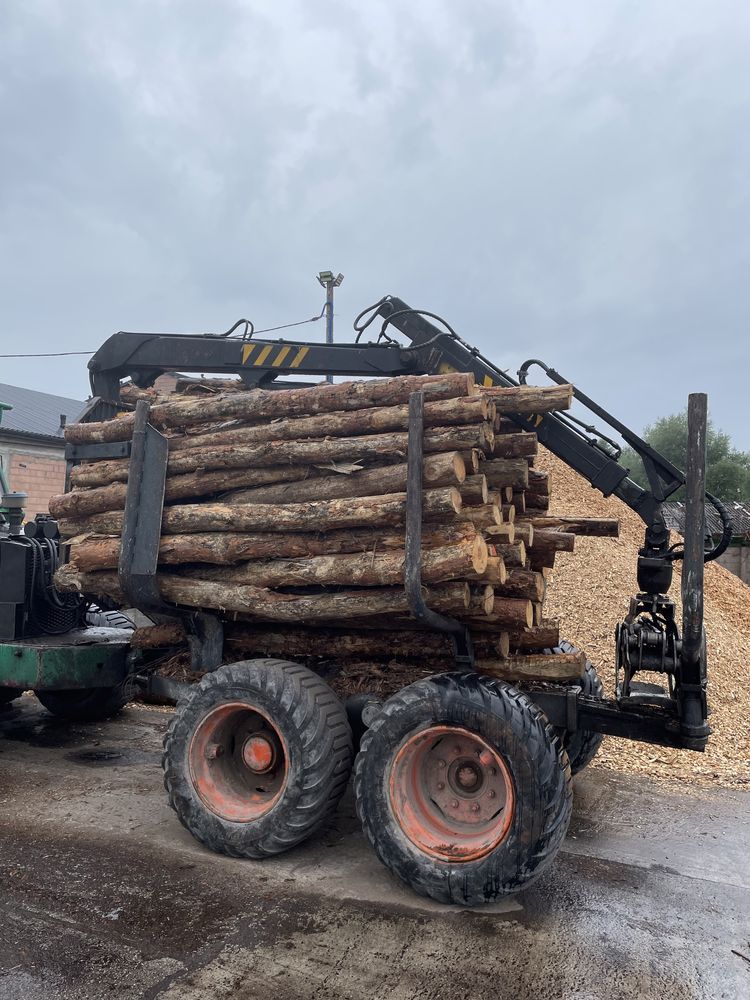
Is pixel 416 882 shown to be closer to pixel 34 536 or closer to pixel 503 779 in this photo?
pixel 503 779

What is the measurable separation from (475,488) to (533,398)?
761mm

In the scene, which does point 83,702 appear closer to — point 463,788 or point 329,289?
point 463,788

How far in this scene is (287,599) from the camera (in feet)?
16.6

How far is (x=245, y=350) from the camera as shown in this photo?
20.3ft

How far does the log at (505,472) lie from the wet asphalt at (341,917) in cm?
260

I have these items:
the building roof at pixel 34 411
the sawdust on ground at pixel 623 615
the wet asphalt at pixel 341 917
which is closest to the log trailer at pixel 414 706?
the wet asphalt at pixel 341 917

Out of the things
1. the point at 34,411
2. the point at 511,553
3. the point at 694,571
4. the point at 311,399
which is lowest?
the point at 694,571

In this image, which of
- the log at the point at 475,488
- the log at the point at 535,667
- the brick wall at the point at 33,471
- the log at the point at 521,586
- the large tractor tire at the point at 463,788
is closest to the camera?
the large tractor tire at the point at 463,788

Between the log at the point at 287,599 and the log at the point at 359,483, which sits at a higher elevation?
the log at the point at 359,483

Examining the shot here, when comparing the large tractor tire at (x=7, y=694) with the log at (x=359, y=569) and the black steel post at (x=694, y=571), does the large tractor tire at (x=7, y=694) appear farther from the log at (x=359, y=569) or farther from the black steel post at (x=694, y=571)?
the black steel post at (x=694, y=571)

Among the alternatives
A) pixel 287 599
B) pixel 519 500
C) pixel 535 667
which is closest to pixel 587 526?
pixel 519 500

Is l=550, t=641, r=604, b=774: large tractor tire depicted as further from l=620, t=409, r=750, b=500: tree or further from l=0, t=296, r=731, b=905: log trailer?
l=620, t=409, r=750, b=500: tree

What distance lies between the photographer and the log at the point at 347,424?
477 centimetres

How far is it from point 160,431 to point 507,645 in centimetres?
311
